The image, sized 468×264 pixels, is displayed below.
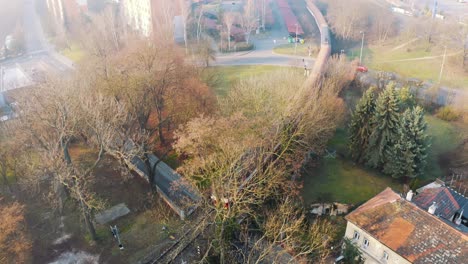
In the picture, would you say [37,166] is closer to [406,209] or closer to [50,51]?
[406,209]

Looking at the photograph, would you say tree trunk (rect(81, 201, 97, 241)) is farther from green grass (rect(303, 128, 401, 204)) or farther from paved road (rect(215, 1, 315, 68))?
paved road (rect(215, 1, 315, 68))

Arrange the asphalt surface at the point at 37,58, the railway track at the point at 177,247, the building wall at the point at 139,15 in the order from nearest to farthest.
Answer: the railway track at the point at 177,247 < the asphalt surface at the point at 37,58 < the building wall at the point at 139,15

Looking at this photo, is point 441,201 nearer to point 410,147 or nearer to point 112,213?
point 410,147

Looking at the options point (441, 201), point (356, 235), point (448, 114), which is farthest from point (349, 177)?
point (448, 114)

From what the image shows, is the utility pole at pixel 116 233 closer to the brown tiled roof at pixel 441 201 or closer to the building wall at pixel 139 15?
the brown tiled roof at pixel 441 201

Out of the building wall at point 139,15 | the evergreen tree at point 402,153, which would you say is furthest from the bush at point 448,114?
the building wall at point 139,15

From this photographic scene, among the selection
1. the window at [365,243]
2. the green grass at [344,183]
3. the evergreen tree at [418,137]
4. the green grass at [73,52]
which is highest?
the green grass at [73,52]
